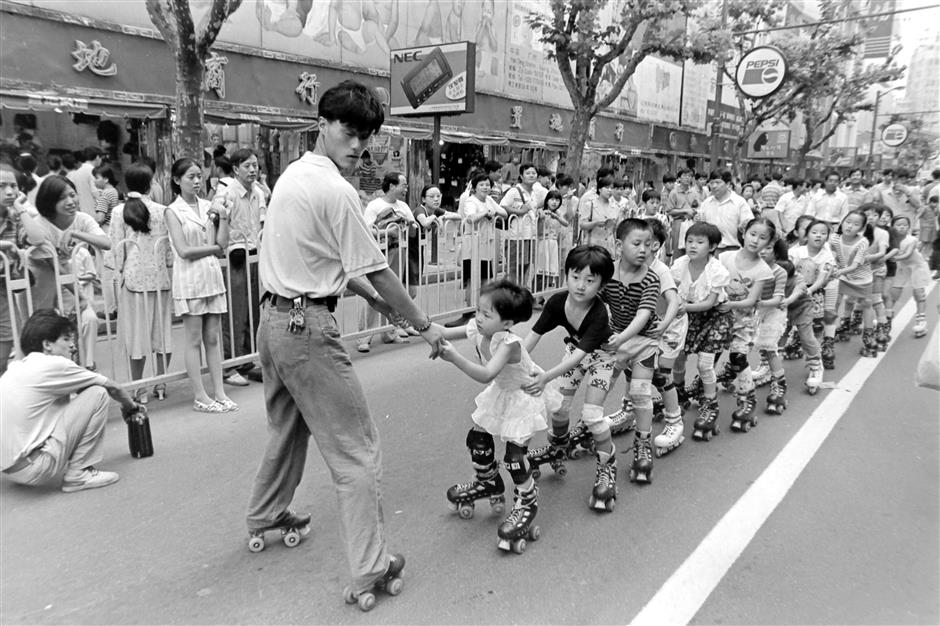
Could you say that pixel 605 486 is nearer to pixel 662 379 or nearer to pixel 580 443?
pixel 580 443

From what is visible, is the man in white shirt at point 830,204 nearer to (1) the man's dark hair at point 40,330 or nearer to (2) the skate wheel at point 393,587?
(2) the skate wheel at point 393,587

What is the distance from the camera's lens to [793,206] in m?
12.8

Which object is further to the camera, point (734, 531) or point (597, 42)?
point (597, 42)

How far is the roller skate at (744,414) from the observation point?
499 cm

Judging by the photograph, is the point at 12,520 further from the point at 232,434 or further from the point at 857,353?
the point at 857,353

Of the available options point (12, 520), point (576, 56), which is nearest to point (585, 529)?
point (12, 520)

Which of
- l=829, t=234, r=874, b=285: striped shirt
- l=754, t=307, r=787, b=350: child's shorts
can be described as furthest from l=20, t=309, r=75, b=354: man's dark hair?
l=829, t=234, r=874, b=285: striped shirt

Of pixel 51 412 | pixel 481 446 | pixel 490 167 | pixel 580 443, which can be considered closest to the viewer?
pixel 481 446

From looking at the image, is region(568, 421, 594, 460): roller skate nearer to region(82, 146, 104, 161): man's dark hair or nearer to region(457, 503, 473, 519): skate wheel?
region(457, 503, 473, 519): skate wheel

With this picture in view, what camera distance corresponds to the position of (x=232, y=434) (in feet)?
15.3

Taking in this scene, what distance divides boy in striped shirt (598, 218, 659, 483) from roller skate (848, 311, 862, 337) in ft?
16.7

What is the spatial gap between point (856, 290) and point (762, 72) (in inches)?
240

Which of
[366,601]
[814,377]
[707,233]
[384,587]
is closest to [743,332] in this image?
[707,233]

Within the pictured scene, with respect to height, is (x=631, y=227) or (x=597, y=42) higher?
(x=597, y=42)
